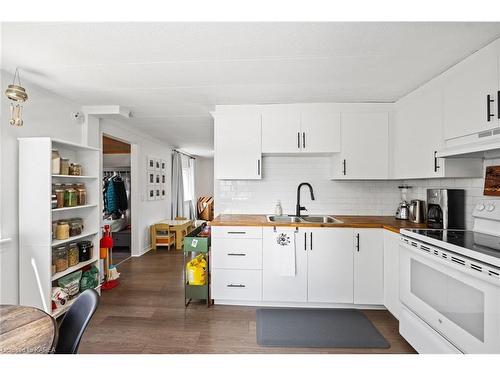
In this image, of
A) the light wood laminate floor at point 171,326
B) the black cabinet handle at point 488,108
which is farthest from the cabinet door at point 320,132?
the light wood laminate floor at point 171,326

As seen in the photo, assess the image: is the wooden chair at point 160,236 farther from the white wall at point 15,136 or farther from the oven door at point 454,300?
the oven door at point 454,300

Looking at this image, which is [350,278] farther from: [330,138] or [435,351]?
[330,138]

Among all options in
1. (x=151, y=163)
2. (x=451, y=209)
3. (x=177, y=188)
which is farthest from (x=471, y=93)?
(x=177, y=188)

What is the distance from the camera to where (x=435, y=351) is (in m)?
1.60

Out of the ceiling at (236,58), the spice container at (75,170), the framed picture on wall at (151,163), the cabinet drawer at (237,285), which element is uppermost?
the ceiling at (236,58)

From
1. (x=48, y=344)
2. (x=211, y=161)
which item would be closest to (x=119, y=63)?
(x=48, y=344)

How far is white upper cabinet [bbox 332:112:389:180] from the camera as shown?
9.45 feet

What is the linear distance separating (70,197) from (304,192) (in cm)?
259

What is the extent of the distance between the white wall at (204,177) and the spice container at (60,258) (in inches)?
262

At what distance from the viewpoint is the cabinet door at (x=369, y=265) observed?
257 cm

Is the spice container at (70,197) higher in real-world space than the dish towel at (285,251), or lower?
higher

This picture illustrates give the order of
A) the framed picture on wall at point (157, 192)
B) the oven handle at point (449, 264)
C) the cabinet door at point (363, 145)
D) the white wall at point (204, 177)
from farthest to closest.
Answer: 1. the white wall at point (204, 177)
2. the framed picture on wall at point (157, 192)
3. the cabinet door at point (363, 145)
4. the oven handle at point (449, 264)

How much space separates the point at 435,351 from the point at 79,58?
3.14m

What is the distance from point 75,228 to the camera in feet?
8.66
